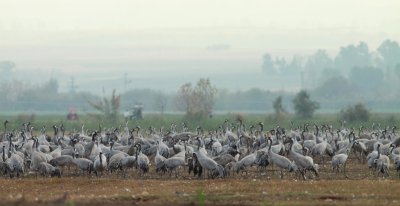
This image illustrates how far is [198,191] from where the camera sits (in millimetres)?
26000

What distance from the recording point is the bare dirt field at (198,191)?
24875 mm

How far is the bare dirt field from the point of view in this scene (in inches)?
979

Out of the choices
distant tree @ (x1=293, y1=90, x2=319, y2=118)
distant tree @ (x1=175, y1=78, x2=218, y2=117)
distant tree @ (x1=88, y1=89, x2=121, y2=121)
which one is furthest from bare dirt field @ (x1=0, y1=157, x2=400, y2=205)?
distant tree @ (x1=175, y1=78, x2=218, y2=117)

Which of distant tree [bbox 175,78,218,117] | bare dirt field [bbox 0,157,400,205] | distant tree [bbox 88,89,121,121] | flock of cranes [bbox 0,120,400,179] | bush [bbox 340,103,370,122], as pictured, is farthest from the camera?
distant tree [bbox 175,78,218,117]

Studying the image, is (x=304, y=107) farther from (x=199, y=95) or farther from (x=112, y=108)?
(x=199, y=95)

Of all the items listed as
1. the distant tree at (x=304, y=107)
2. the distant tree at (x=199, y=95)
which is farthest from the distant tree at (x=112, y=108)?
the distant tree at (x=304, y=107)

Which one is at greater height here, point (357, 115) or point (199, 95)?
point (199, 95)

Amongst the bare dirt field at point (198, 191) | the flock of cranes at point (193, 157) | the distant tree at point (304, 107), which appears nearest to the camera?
the bare dirt field at point (198, 191)

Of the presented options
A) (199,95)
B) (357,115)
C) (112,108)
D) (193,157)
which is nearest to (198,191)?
(193,157)

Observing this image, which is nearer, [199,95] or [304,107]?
[304,107]

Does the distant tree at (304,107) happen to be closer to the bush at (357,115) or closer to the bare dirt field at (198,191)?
the bush at (357,115)

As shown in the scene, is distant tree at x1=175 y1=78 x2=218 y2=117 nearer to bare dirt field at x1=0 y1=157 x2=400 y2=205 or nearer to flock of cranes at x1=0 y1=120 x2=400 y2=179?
flock of cranes at x1=0 y1=120 x2=400 y2=179

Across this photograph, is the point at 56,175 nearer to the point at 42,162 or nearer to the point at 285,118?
the point at 42,162

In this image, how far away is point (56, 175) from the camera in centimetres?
3681
